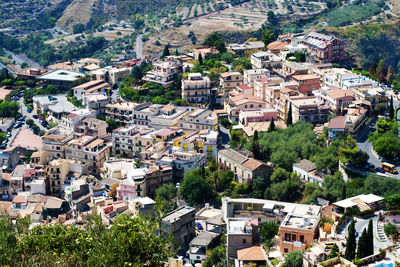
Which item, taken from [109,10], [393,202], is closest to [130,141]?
[393,202]

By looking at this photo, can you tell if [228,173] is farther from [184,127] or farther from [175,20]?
[175,20]

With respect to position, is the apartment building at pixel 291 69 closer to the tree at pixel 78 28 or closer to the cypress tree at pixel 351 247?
the cypress tree at pixel 351 247

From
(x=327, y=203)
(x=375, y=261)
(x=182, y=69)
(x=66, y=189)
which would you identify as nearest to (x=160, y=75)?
(x=182, y=69)

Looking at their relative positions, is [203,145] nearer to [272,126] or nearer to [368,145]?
[272,126]

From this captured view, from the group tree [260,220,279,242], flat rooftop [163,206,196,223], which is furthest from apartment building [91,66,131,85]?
tree [260,220,279,242]

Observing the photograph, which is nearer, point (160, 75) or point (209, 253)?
point (209, 253)

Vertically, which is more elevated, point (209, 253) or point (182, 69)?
point (182, 69)
